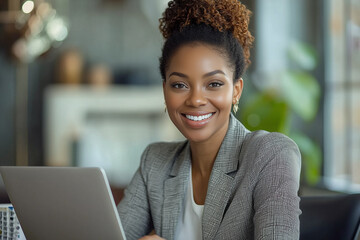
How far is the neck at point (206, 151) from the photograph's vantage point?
1767 mm

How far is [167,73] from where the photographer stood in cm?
173

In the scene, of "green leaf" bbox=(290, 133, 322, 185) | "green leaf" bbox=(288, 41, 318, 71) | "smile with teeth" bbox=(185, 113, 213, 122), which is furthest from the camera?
"green leaf" bbox=(288, 41, 318, 71)

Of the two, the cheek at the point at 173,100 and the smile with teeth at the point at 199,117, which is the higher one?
the cheek at the point at 173,100

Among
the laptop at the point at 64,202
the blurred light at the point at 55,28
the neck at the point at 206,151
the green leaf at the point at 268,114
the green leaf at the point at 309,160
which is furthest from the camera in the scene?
the blurred light at the point at 55,28

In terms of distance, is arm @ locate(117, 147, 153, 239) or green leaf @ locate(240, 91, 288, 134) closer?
arm @ locate(117, 147, 153, 239)

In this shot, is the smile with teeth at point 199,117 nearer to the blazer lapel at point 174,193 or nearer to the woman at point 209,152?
the woman at point 209,152

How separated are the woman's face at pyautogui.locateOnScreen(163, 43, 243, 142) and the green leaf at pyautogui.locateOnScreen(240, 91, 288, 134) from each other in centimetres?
225

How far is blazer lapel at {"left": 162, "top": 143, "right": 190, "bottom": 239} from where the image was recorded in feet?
5.73

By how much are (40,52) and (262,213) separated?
13.1 ft

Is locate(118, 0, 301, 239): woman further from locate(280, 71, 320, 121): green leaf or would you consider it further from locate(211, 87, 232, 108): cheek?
locate(280, 71, 320, 121): green leaf

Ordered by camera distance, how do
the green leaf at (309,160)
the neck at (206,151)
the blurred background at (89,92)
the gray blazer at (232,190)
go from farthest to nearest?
the blurred background at (89,92)
the green leaf at (309,160)
the neck at (206,151)
the gray blazer at (232,190)

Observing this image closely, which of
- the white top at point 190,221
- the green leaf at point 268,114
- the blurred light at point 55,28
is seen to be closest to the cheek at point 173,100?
the white top at point 190,221

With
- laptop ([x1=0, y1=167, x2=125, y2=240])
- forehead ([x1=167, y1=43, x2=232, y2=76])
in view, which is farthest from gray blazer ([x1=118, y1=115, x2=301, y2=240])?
laptop ([x1=0, y1=167, x2=125, y2=240])

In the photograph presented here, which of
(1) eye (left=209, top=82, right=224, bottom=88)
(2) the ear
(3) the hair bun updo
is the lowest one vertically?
(2) the ear
